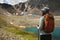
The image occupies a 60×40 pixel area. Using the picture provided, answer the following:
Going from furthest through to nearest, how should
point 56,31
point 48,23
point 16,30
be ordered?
point 56,31, point 16,30, point 48,23

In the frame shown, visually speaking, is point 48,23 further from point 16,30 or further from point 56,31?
point 56,31

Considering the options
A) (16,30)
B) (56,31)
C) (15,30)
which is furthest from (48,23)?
(56,31)

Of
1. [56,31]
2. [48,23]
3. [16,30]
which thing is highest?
[48,23]

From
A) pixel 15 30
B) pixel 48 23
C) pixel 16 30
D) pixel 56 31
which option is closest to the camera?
pixel 48 23

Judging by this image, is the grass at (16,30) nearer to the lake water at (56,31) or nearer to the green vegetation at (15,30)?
the green vegetation at (15,30)

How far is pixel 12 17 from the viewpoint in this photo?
916cm

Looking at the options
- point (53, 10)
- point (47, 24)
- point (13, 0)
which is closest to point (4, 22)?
point (13, 0)

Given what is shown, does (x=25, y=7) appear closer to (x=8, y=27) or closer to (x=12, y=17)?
(x=12, y=17)

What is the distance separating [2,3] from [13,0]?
65 cm

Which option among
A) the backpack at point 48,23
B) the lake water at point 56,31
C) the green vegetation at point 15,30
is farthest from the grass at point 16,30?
the backpack at point 48,23

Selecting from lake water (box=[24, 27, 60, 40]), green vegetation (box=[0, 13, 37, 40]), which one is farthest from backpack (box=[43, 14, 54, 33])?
lake water (box=[24, 27, 60, 40])

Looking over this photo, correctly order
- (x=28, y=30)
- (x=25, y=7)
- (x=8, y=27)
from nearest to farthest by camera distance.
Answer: (x=8, y=27)
(x=28, y=30)
(x=25, y=7)

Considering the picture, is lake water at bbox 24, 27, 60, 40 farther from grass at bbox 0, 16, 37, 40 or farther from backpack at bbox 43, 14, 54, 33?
backpack at bbox 43, 14, 54, 33

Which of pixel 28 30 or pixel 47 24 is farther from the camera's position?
pixel 28 30
